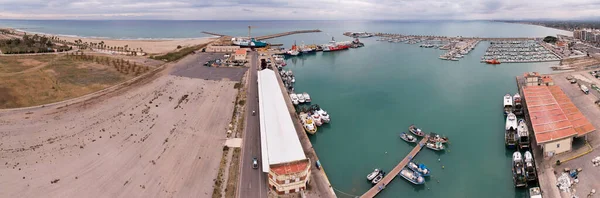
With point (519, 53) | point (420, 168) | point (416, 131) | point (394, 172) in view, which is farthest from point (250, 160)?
point (519, 53)

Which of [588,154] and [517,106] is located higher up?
[517,106]

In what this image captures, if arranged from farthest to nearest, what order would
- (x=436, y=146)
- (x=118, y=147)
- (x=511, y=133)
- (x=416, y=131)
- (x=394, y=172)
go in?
(x=416, y=131) → (x=511, y=133) → (x=436, y=146) → (x=118, y=147) → (x=394, y=172)

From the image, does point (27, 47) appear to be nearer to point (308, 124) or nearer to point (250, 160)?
point (308, 124)

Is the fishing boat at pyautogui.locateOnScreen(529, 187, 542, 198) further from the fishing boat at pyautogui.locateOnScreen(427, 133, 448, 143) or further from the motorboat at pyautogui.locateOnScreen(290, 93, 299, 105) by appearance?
the motorboat at pyautogui.locateOnScreen(290, 93, 299, 105)

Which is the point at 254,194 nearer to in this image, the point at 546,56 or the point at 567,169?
the point at 567,169

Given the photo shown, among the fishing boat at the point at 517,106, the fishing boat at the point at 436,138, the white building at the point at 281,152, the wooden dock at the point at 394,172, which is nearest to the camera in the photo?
the white building at the point at 281,152

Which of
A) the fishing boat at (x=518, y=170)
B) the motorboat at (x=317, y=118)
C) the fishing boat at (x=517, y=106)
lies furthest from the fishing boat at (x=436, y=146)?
the fishing boat at (x=517, y=106)

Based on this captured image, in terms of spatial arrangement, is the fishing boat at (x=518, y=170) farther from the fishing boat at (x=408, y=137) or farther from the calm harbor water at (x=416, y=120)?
the fishing boat at (x=408, y=137)
